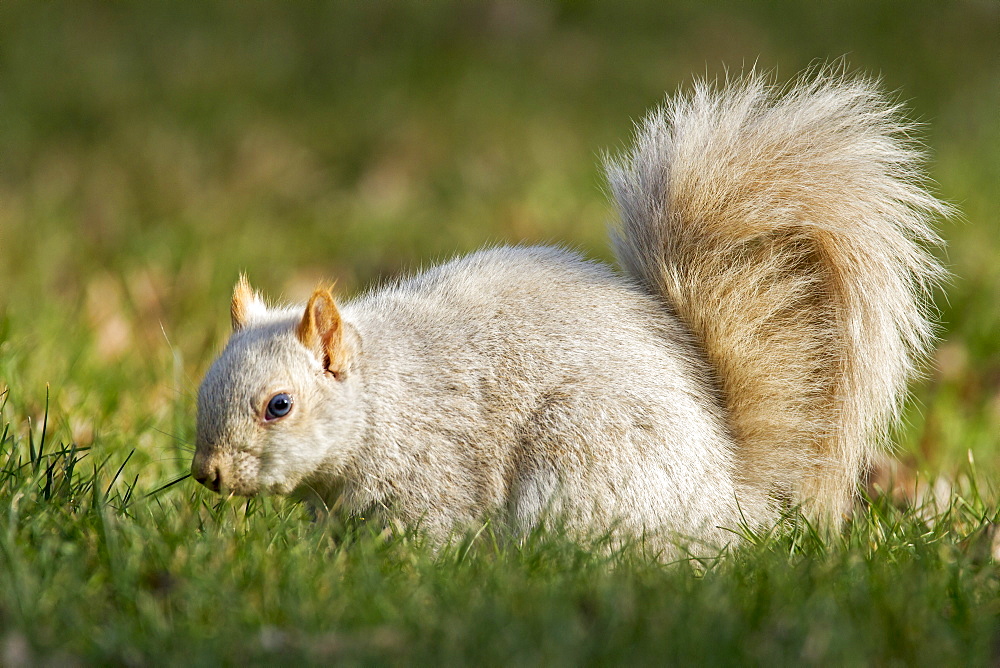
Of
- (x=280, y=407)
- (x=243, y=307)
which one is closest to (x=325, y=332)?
(x=280, y=407)

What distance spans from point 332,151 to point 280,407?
3445 millimetres

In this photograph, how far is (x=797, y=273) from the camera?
93.2 inches

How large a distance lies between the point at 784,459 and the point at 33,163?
4.03m

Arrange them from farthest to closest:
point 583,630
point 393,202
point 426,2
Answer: point 426,2 < point 393,202 < point 583,630

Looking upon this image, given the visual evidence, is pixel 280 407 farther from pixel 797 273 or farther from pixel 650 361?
pixel 797 273

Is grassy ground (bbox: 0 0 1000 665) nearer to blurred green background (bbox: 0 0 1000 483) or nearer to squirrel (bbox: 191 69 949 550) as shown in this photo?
blurred green background (bbox: 0 0 1000 483)

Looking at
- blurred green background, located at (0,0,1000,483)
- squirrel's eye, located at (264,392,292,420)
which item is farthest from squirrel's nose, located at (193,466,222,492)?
blurred green background, located at (0,0,1000,483)

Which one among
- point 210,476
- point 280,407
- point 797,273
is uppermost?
point 797,273

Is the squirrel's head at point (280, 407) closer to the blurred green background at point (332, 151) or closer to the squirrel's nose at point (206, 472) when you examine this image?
the squirrel's nose at point (206, 472)

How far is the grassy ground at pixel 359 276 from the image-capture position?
168cm

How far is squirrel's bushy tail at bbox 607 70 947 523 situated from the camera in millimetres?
2305

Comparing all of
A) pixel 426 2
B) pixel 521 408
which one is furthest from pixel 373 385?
pixel 426 2

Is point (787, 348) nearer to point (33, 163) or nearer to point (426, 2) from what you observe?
point (33, 163)

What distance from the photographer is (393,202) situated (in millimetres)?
4969
